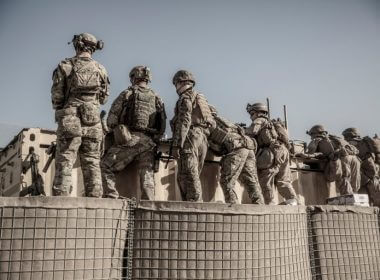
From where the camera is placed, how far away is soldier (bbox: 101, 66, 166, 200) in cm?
561

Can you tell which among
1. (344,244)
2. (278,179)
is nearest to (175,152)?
(278,179)

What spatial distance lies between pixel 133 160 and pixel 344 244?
2.89 metres

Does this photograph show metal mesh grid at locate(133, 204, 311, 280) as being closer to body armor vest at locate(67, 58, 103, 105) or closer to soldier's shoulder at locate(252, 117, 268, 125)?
body armor vest at locate(67, 58, 103, 105)

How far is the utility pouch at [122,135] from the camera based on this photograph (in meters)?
5.62

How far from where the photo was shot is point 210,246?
4.46m

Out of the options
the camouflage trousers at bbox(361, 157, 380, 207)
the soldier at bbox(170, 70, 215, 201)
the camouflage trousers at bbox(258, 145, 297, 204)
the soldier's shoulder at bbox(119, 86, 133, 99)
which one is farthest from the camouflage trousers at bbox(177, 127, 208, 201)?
the camouflage trousers at bbox(361, 157, 380, 207)

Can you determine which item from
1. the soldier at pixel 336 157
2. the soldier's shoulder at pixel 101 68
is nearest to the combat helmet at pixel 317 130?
the soldier at pixel 336 157

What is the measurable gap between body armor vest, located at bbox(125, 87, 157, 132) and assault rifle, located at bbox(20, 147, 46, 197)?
4.23 ft

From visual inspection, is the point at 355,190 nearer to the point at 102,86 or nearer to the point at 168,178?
the point at 168,178

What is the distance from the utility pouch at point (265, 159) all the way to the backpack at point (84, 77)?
10.6ft

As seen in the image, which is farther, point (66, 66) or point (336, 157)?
point (336, 157)

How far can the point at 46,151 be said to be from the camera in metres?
5.72

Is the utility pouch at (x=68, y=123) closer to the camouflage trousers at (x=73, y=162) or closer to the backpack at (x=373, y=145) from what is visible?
the camouflage trousers at (x=73, y=162)

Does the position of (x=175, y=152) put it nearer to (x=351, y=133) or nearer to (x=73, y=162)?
(x=73, y=162)
